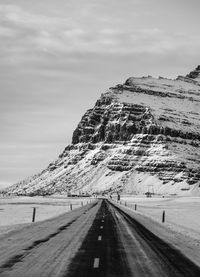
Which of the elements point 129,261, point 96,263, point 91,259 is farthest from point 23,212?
point 96,263

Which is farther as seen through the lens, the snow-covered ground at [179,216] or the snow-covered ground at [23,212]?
the snow-covered ground at [23,212]

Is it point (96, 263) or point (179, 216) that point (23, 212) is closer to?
point (179, 216)

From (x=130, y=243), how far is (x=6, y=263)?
790cm

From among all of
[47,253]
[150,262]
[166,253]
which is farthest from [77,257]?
[166,253]

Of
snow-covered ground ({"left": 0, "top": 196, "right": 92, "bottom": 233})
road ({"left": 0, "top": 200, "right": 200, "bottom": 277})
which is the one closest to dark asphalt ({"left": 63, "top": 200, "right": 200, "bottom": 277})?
road ({"left": 0, "top": 200, "right": 200, "bottom": 277})

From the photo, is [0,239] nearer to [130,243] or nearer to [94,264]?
[130,243]

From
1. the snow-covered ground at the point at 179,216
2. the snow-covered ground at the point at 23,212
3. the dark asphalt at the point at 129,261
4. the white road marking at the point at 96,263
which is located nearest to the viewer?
the dark asphalt at the point at 129,261

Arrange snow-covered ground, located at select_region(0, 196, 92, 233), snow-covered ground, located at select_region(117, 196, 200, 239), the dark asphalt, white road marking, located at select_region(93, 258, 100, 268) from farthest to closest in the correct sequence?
1. snow-covered ground, located at select_region(0, 196, 92, 233)
2. snow-covered ground, located at select_region(117, 196, 200, 239)
3. white road marking, located at select_region(93, 258, 100, 268)
4. the dark asphalt

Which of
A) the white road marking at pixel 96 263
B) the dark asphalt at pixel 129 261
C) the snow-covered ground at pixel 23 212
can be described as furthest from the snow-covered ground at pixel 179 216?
the snow-covered ground at pixel 23 212

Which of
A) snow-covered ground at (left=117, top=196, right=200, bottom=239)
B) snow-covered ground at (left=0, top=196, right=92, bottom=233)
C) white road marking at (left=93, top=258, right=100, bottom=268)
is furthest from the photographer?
snow-covered ground at (left=0, top=196, right=92, bottom=233)

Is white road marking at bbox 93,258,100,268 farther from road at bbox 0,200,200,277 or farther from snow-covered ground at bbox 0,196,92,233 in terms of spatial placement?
snow-covered ground at bbox 0,196,92,233

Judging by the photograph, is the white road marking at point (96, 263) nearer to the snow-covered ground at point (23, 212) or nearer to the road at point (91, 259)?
the road at point (91, 259)

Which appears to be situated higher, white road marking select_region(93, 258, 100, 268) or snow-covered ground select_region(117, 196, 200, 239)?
snow-covered ground select_region(117, 196, 200, 239)

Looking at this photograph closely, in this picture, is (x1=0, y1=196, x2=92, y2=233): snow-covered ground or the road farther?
(x1=0, y1=196, x2=92, y2=233): snow-covered ground
